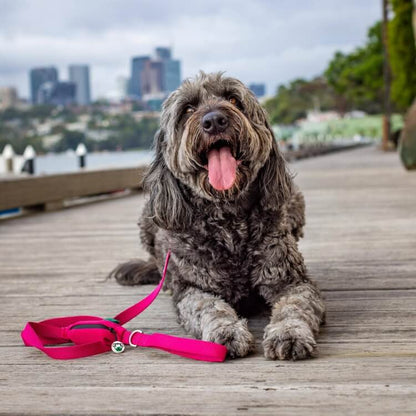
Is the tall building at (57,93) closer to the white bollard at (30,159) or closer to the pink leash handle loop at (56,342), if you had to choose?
the white bollard at (30,159)

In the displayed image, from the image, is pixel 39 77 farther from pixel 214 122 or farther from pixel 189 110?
pixel 214 122

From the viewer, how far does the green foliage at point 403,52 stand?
29359 millimetres

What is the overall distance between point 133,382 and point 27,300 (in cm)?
179

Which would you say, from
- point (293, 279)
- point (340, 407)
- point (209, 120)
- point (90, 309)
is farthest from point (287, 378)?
point (90, 309)

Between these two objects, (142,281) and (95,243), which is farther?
(95,243)

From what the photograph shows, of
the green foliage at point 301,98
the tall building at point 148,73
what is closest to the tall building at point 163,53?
the tall building at point 148,73

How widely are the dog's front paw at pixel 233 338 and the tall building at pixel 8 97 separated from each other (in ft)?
25.2

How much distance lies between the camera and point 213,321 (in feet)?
9.74

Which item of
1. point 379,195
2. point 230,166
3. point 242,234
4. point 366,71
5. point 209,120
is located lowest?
point 379,195

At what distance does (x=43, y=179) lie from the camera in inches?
359

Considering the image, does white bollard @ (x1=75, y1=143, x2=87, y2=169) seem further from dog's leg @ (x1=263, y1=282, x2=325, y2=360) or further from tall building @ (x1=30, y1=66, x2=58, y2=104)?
dog's leg @ (x1=263, y1=282, x2=325, y2=360)

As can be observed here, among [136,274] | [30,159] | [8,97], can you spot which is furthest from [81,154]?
[136,274]

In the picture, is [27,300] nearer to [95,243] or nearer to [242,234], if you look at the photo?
[242,234]

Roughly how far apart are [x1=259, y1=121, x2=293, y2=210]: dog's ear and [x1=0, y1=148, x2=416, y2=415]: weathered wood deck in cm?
63
